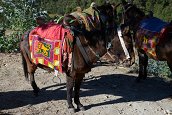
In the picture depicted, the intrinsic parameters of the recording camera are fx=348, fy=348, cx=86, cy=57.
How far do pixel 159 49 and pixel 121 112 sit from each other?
5.66ft

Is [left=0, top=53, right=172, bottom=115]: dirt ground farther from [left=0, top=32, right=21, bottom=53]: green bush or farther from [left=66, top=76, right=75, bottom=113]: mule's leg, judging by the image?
[left=0, top=32, right=21, bottom=53]: green bush

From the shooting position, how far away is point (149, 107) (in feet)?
21.3

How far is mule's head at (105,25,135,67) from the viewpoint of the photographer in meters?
5.27

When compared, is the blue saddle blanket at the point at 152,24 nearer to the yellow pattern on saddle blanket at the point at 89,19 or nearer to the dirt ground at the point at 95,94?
the dirt ground at the point at 95,94

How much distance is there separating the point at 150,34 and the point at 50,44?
2.57 m

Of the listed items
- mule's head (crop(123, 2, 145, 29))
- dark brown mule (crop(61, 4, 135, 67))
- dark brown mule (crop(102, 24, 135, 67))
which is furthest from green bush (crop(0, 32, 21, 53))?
dark brown mule (crop(102, 24, 135, 67))

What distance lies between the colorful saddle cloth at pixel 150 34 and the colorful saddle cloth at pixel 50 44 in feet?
7.56

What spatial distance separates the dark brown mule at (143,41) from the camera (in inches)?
274

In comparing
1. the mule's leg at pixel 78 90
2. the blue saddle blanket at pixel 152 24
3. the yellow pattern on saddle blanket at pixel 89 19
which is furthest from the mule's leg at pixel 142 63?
the yellow pattern on saddle blanket at pixel 89 19

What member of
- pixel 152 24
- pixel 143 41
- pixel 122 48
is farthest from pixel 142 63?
pixel 122 48

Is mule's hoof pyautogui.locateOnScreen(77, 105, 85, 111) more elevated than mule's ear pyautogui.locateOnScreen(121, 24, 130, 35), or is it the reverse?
mule's ear pyautogui.locateOnScreen(121, 24, 130, 35)

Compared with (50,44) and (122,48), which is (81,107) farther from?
(122,48)

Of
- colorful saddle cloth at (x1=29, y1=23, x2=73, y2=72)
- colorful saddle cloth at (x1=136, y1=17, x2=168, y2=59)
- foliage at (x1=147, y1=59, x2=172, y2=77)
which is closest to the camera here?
colorful saddle cloth at (x1=29, y1=23, x2=73, y2=72)

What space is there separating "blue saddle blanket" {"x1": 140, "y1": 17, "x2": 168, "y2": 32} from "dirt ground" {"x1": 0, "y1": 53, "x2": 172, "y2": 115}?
4.40 ft
